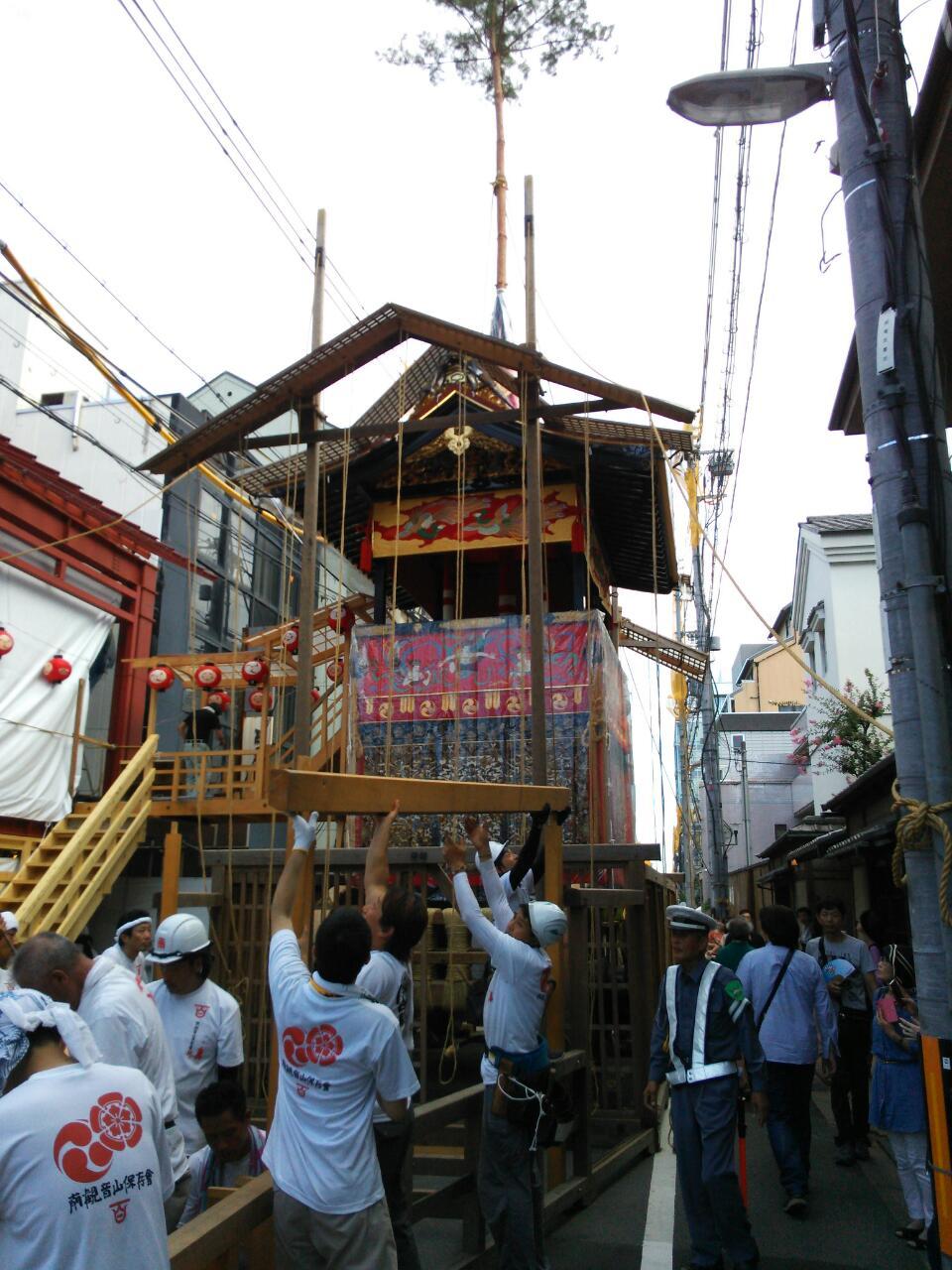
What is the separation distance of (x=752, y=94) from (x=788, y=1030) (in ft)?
17.9

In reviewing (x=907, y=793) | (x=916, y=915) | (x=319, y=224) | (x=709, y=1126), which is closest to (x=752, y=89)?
(x=907, y=793)

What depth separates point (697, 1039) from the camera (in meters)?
4.98

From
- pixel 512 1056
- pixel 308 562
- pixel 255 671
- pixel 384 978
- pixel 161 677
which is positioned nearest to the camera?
pixel 384 978

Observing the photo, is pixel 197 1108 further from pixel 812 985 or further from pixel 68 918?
pixel 68 918

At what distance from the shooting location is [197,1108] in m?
3.88

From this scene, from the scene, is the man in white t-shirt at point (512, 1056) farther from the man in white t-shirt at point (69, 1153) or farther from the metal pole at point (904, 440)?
the man in white t-shirt at point (69, 1153)

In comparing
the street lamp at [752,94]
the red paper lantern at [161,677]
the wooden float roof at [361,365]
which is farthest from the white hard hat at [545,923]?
the red paper lantern at [161,677]

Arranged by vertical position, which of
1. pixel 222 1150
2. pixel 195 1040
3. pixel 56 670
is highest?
pixel 56 670

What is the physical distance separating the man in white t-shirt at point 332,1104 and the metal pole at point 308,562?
562cm

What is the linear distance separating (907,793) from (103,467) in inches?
662

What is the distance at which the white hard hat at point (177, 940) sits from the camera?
14.1 feet

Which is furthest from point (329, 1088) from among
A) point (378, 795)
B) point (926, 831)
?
point (926, 831)

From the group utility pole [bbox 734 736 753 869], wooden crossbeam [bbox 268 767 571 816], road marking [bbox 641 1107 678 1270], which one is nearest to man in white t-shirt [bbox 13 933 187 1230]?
wooden crossbeam [bbox 268 767 571 816]

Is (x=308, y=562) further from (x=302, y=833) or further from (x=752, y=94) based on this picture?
(x=302, y=833)
